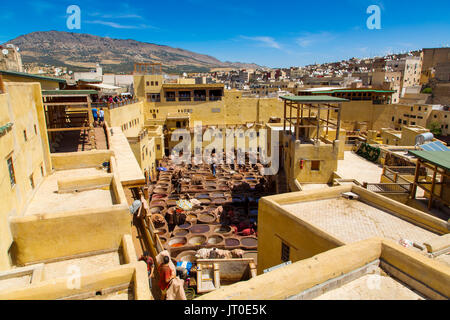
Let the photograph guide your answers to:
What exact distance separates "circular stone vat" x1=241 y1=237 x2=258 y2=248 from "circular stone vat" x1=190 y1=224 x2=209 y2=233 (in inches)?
102

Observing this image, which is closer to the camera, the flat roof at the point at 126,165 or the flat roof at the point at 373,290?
the flat roof at the point at 373,290

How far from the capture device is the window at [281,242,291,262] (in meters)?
8.67

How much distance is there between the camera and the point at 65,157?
12.1m

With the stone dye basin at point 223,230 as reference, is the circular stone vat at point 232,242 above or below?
above

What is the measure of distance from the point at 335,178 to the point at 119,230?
12314 mm

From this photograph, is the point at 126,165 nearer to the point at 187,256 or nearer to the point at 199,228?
the point at 187,256

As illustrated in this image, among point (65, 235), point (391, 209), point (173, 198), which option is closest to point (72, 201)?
point (65, 235)

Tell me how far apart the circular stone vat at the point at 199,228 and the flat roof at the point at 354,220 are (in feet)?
31.7

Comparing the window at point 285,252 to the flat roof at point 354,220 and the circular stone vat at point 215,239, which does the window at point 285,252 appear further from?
the circular stone vat at point 215,239

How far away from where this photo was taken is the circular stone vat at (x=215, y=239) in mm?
17156

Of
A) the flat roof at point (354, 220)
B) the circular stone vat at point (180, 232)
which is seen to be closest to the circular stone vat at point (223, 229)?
the circular stone vat at point (180, 232)

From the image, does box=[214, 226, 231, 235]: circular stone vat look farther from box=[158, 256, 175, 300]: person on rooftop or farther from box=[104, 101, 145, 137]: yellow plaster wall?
box=[104, 101, 145, 137]: yellow plaster wall

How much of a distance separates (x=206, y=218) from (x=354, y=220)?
40.9ft
